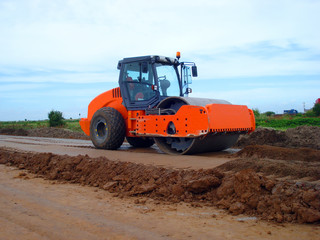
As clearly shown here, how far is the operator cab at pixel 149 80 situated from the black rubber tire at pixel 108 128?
542 mm

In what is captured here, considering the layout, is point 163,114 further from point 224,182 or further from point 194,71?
point 224,182

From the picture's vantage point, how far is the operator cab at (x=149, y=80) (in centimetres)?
1041

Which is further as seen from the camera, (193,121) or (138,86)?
(138,86)

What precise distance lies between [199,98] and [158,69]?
5.67 feet

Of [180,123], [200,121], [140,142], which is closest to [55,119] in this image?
[140,142]

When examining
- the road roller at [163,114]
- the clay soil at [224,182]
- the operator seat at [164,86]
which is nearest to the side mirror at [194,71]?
the road roller at [163,114]

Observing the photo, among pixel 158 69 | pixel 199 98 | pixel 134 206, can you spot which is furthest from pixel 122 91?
pixel 134 206

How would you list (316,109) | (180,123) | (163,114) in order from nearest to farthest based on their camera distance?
(180,123)
(163,114)
(316,109)

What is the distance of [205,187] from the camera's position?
17.0 feet

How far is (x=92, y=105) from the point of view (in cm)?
1260

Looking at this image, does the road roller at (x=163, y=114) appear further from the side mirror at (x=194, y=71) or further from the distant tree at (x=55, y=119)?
the distant tree at (x=55, y=119)

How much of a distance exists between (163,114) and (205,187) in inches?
198

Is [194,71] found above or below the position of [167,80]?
above

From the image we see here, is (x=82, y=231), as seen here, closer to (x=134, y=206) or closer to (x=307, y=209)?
(x=134, y=206)
